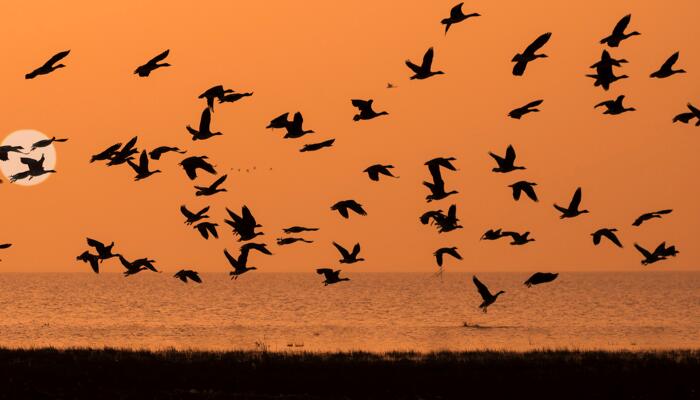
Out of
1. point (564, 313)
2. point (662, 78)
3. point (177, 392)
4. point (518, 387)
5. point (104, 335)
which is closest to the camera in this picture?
point (662, 78)

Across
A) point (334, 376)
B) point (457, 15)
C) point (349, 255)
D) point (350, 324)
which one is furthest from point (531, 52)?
point (350, 324)

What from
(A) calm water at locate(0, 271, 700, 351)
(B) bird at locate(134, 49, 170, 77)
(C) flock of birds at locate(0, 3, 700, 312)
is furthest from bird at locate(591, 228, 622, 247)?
(A) calm water at locate(0, 271, 700, 351)

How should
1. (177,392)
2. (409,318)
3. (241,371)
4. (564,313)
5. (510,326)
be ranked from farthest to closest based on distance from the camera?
1. (564,313)
2. (409,318)
3. (510,326)
4. (241,371)
5. (177,392)

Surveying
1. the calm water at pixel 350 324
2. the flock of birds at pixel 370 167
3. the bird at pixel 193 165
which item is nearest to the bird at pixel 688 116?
the flock of birds at pixel 370 167

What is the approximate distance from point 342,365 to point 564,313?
104m

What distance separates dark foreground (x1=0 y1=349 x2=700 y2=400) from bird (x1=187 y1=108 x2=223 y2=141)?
32.4 feet

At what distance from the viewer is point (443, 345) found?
9494cm

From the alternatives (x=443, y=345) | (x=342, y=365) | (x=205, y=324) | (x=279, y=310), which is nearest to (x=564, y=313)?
(x=279, y=310)

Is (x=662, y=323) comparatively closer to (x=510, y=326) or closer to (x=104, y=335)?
(x=510, y=326)

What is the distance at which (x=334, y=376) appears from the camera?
51688mm

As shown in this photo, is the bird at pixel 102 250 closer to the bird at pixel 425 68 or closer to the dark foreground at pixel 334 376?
the dark foreground at pixel 334 376

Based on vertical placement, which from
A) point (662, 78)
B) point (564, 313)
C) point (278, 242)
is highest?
point (662, 78)

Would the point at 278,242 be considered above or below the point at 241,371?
above

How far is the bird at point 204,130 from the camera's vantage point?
3472cm
